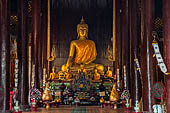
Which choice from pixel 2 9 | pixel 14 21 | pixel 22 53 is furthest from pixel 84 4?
pixel 2 9

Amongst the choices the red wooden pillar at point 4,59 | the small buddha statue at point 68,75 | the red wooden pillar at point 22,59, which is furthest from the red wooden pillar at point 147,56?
the small buddha statue at point 68,75

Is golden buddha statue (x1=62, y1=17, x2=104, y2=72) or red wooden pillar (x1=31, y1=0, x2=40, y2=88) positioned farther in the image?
golden buddha statue (x1=62, y1=17, x2=104, y2=72)

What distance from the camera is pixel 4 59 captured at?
11.6 metres

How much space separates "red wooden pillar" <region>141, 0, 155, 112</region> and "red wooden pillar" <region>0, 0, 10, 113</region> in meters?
4.37

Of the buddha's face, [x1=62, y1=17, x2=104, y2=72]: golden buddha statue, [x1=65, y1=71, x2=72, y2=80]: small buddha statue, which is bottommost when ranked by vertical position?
[x1=65, y1=71, x2=72, y2=80]: small buddha statue

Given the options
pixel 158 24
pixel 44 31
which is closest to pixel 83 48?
pixel 44 31

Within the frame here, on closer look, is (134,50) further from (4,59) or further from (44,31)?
(44,31)

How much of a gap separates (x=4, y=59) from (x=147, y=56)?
14.8ft

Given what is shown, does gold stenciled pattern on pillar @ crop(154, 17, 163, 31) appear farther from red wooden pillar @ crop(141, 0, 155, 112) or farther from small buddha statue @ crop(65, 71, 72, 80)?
red wooden pillar @ crop(141, 0, 155, 112)

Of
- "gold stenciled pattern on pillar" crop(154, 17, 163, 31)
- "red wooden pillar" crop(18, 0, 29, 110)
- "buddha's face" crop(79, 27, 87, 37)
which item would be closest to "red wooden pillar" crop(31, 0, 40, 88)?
"red wooden pillar" crop(18, 0, 29, 110)

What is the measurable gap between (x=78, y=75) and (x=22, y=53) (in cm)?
511

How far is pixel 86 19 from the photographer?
76.1ft

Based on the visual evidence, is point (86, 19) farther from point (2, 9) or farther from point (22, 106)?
point (2, 9)

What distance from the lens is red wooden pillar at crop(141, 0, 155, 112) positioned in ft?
37.0
